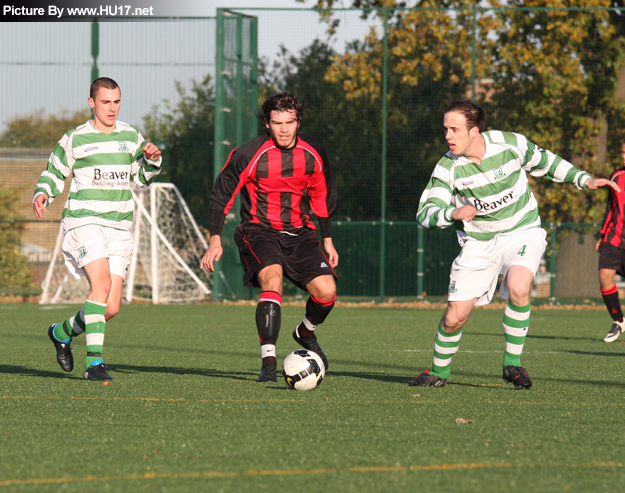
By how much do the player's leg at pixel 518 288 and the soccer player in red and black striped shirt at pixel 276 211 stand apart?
1.20 metres

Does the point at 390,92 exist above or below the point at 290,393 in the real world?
above

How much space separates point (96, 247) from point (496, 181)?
2.75 meters

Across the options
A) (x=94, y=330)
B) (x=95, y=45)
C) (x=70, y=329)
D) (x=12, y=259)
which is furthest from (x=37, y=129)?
(x=94, y=330)

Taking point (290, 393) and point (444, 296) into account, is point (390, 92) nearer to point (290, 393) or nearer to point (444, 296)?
point (444, 296)

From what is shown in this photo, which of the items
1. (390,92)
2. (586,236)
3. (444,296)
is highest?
(390,92)

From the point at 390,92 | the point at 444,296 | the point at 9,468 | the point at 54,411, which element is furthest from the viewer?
the point at 390,92

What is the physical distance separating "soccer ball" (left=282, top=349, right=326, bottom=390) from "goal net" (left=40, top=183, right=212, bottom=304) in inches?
432

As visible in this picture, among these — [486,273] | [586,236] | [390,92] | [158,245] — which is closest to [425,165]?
[390,92]

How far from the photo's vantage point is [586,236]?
17.4 metres

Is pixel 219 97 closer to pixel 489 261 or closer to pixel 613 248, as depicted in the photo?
pixel 613 248

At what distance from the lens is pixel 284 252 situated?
6211 millimetres

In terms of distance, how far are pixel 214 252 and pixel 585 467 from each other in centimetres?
294

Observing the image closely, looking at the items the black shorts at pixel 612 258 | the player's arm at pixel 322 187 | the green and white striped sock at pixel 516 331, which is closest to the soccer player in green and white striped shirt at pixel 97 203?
the player's arm at pixel 322 187

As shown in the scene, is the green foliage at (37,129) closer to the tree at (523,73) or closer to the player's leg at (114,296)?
the tree at (523,73)
